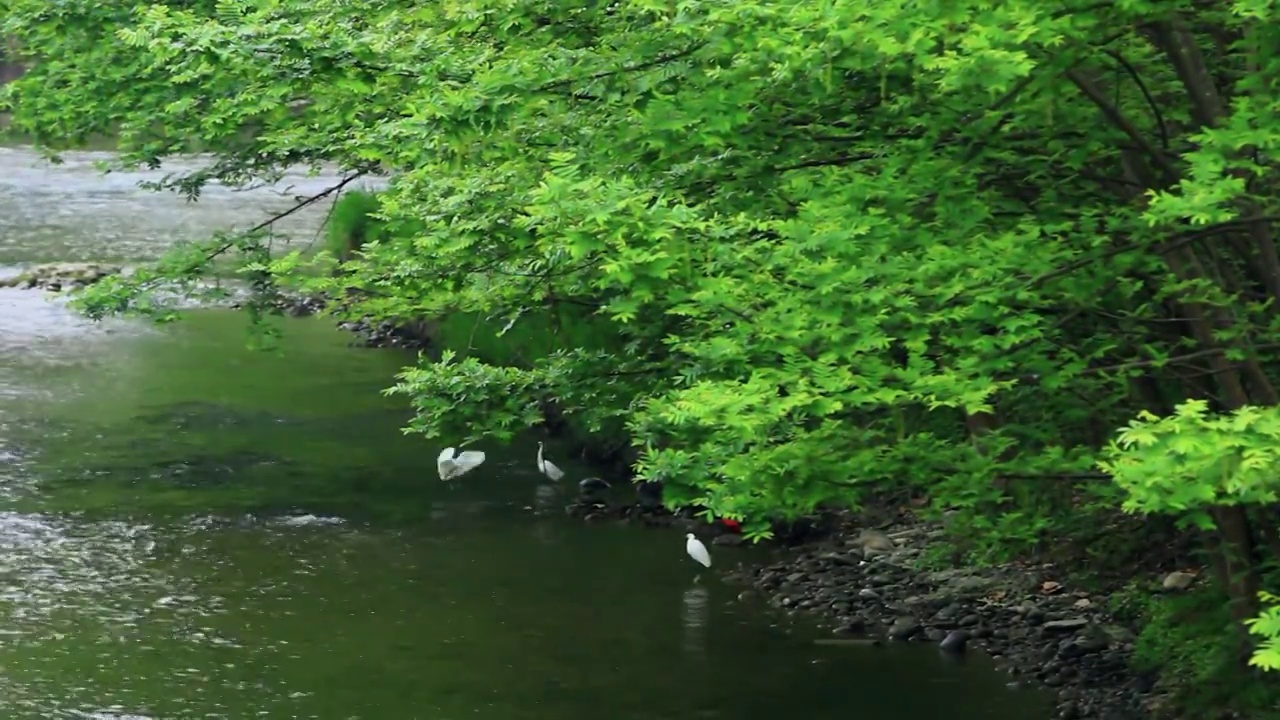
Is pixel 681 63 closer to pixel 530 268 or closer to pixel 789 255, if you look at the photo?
pixel 789 255

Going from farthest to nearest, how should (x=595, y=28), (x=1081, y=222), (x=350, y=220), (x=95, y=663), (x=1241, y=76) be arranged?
(x=350, y=220)
(x=95, y=663)
(x=595, y=28)
(x=1241, y=76)
(x=1081, y=222)

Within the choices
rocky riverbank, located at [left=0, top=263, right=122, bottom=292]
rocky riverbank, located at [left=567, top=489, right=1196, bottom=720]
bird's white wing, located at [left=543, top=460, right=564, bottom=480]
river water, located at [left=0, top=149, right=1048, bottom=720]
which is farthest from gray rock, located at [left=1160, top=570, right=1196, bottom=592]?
rocky riverbank, located at [left=0, top=263, right=122, bottom=292]

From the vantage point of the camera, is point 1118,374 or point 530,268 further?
point 530,268

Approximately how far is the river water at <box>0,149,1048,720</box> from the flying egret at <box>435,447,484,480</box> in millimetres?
182

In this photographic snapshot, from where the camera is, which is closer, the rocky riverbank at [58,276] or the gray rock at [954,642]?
the gray rock at [954,642]

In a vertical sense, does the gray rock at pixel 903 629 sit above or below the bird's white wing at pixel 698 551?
above

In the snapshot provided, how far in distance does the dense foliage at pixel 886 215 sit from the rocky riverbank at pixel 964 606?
213cm

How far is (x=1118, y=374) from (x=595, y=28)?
3543 millimetres

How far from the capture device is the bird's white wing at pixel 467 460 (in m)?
20.4

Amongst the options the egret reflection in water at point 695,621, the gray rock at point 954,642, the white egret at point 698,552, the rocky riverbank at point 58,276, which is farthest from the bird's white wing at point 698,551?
the rocky riverbank at point 58,276

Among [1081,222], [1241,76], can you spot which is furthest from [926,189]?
[1241,76]

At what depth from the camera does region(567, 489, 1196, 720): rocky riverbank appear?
1353 centimetres

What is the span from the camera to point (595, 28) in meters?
10.5

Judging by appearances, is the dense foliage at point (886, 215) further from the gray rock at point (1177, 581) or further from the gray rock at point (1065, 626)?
the gray rock at point (1065, 626)
